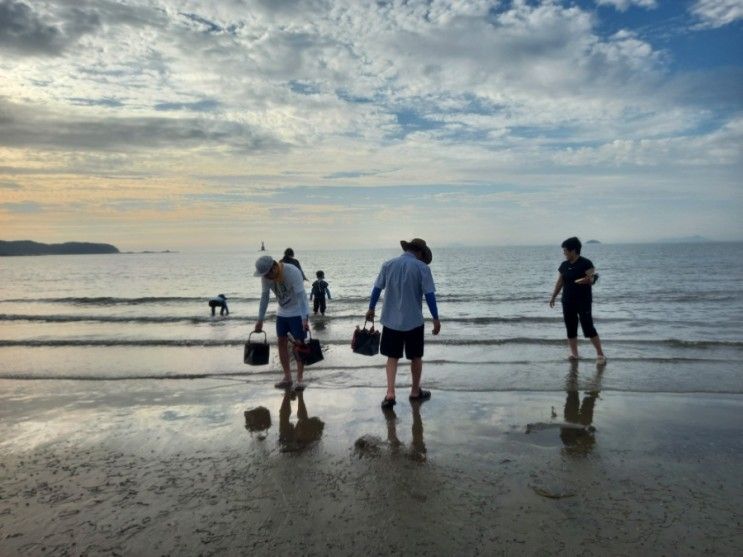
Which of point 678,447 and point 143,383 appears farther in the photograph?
point 143,383

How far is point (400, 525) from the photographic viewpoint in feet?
10.1

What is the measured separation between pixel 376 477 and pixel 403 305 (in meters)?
2.35

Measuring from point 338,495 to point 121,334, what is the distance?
11.9 meters

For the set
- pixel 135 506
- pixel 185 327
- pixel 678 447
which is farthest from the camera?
pixel 185 327

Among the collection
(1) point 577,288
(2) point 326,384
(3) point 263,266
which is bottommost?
(2) point 326,384

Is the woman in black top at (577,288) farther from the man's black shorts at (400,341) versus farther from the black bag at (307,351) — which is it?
the black bag at (307,351)

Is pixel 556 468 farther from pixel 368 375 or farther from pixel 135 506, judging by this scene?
pixel 368 375

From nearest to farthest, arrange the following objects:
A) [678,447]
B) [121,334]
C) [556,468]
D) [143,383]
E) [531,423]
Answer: [556,468]
[678,447]
[531,423]
[143,383]
[121,334]

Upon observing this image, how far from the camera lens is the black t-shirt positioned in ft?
26.3

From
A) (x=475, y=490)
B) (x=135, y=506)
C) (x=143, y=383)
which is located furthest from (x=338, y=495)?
(x=143, y=383)

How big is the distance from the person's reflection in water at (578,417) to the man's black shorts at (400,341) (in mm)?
1841

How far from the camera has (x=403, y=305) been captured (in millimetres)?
5754

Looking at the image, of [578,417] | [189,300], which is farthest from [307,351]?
[189,300]

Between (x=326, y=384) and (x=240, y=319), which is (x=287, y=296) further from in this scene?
(x=240, y=319)
